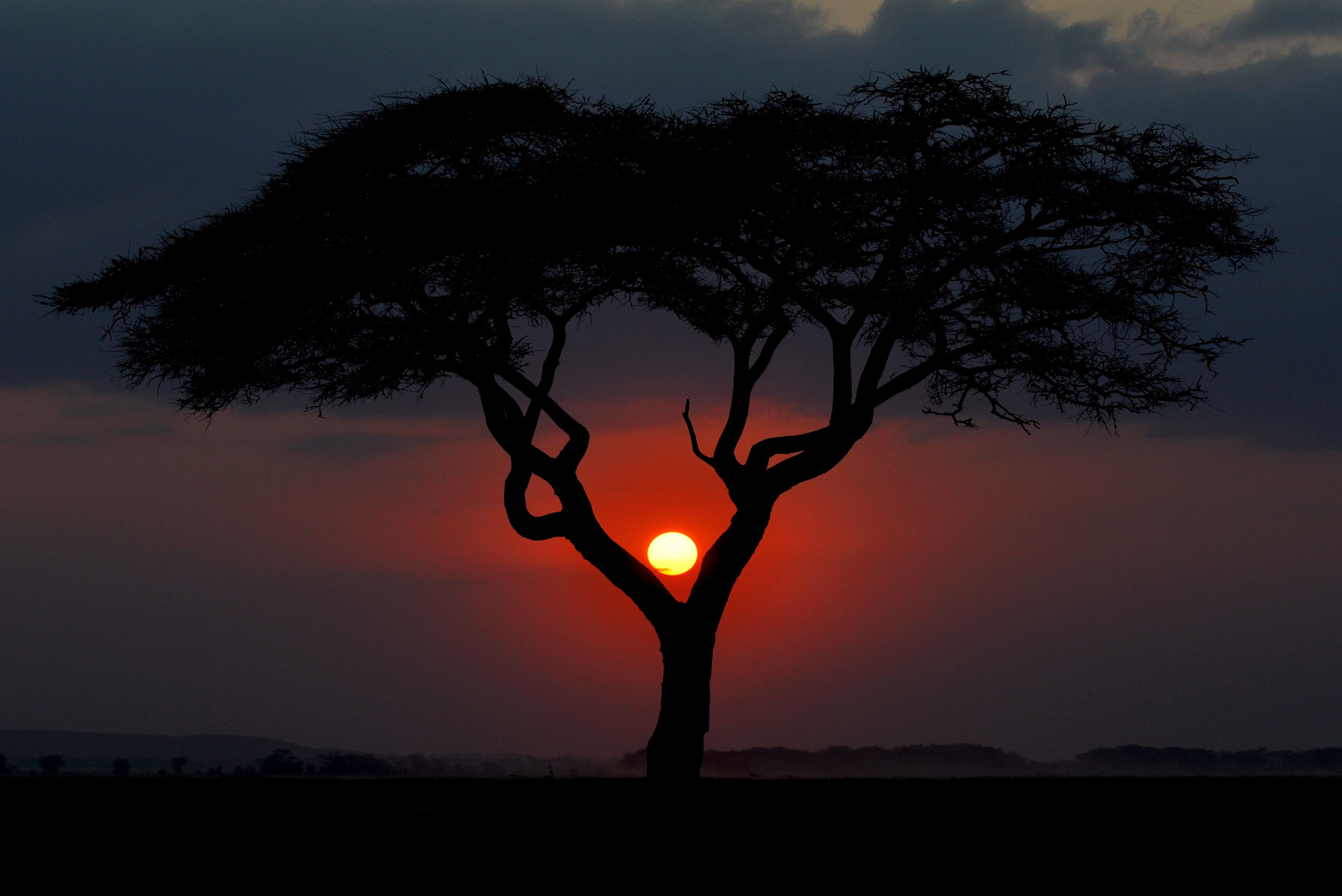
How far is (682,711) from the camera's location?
19781 mm

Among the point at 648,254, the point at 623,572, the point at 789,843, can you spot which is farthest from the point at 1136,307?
the point at 789,843

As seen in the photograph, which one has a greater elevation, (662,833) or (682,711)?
(682,711)

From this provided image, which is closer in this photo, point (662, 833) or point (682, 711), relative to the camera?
point (662, 833)

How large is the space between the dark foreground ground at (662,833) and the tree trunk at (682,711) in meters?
0.42

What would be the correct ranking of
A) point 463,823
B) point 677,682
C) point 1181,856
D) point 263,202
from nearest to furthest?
point 1181,856 → point 463,823 → point 677,682 → point 263,202

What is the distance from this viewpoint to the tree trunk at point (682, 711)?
19.6 metres

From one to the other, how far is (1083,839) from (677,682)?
22.8 feet

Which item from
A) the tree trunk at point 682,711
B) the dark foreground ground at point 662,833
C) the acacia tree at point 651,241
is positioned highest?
the acacia tree at point 651,241

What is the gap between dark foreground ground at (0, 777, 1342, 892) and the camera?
1273 cm

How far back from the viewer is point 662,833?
15.3 metres

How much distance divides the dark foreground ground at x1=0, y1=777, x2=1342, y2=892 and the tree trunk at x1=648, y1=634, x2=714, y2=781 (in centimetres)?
42

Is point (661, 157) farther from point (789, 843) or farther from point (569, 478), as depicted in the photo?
point (789, 843)

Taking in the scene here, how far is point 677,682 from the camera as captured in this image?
19.9 meters

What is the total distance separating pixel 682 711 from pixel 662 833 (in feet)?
14.8
